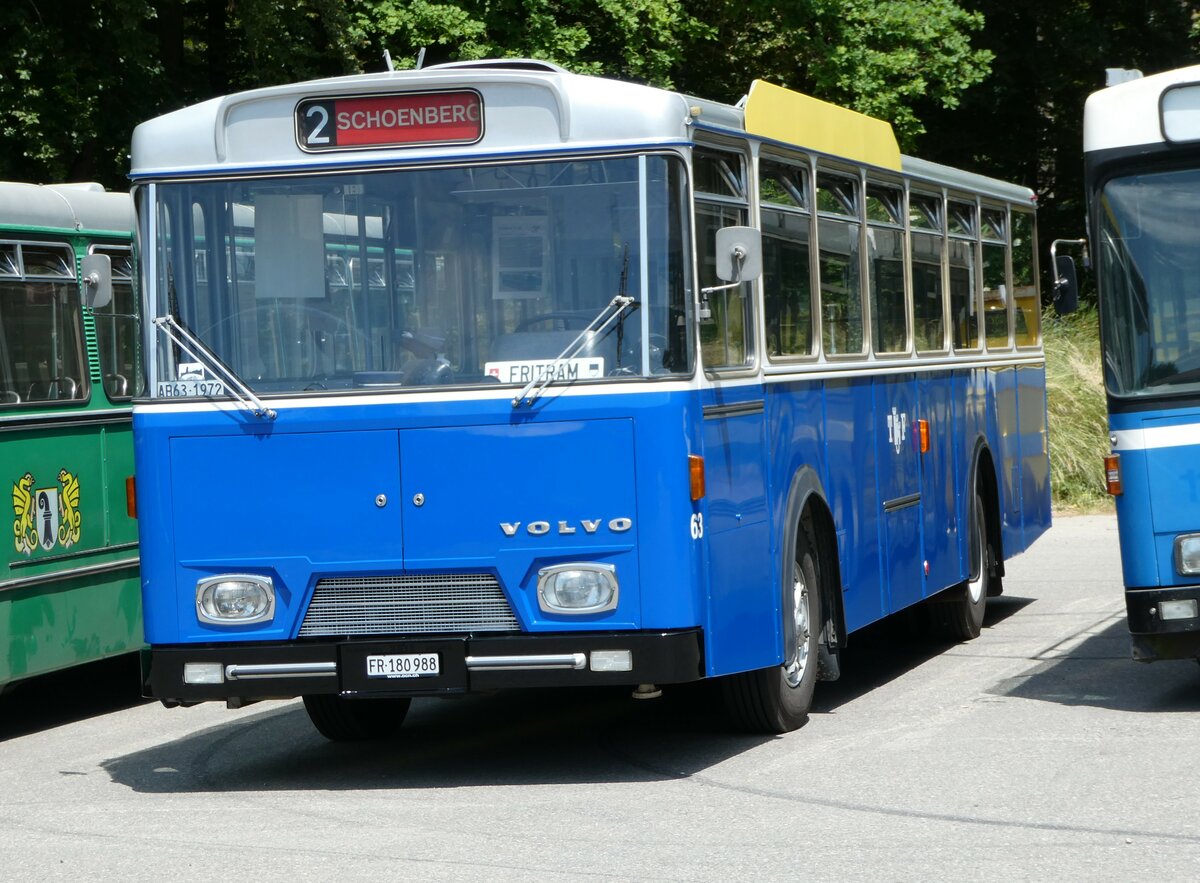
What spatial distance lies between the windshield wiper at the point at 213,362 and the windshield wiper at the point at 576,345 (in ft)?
3.65

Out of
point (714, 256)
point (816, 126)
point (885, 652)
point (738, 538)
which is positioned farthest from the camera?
point (885, 652)

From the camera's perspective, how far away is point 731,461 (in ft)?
28.8

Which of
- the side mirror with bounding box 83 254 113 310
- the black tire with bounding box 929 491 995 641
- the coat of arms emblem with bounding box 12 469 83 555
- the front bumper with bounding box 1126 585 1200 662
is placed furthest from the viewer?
the black tire with bounding box 929 491 995 641

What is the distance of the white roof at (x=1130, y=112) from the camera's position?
31.8 feet

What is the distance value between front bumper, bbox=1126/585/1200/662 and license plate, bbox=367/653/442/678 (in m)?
3.43

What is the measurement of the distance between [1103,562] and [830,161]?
29.3ft

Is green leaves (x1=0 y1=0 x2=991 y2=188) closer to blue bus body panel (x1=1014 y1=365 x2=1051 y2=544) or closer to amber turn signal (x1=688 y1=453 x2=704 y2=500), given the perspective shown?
blue bus body panel (x1=1014 y1=365 x2=1051 y2=544)

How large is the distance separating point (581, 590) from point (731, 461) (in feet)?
3.21

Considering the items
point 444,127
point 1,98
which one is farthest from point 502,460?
point 1,98

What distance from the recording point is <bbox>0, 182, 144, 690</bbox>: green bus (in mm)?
11008

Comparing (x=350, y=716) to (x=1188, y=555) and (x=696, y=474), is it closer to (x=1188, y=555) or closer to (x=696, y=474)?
(x=696, y=474)

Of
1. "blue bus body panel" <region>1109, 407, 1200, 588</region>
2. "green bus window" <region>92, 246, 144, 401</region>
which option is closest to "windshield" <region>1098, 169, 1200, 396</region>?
"blue bus body panel" <region>1109, 407, 1200, 588</region>

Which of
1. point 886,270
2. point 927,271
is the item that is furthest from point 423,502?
point 927,271

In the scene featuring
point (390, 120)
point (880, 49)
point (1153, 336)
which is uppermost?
point (880, 49)
